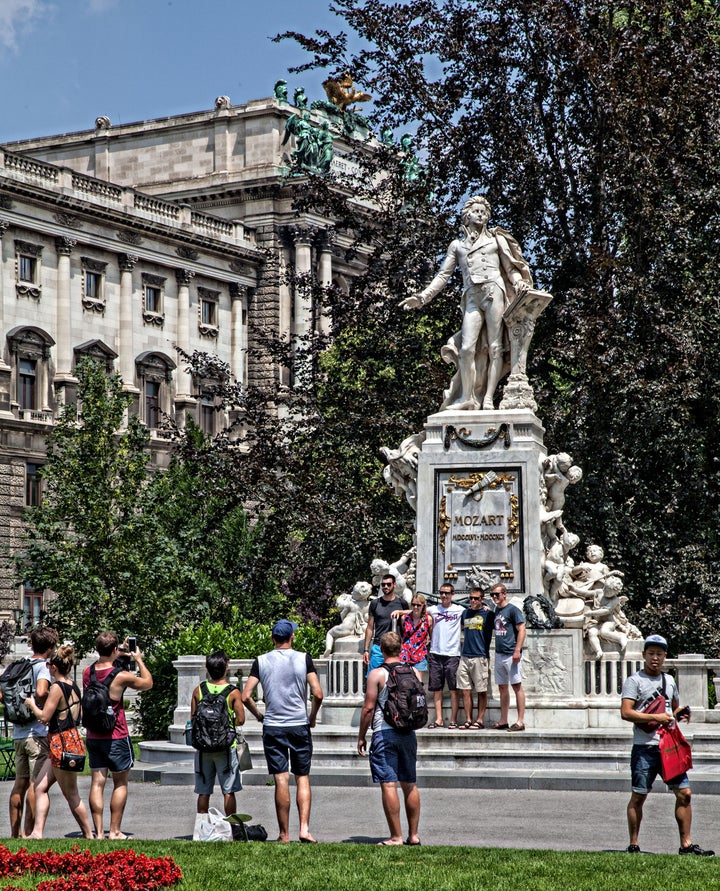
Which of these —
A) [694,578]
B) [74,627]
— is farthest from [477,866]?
[74,627]

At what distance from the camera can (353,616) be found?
71.4ft

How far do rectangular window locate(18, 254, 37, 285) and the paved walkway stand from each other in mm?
51268

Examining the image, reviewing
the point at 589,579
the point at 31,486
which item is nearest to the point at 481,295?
the point at 589,579

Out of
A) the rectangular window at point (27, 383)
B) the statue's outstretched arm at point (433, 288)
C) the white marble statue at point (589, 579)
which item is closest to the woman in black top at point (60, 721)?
the white marble statue at point (589, 579)

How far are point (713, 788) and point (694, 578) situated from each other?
13.2m

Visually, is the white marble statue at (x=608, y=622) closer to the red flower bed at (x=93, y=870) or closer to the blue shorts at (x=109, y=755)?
the blue shorts at (x=109, y=755)

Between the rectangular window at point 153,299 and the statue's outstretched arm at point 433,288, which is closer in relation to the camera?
the statue's outstretched arm at point 433,288

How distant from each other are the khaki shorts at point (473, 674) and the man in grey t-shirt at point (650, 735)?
6355 mm

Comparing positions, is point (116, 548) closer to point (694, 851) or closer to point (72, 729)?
point (72, 729)

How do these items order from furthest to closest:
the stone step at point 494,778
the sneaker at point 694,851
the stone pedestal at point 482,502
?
the stone pedestal at point 482,502 → the stone step at point 494,778 → the sneaker at point 694,851

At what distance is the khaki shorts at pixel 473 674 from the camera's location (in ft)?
62.2

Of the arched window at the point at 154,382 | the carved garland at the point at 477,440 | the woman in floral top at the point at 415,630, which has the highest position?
the arched window at the point at 154,382

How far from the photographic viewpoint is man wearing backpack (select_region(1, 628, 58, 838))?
1345cm

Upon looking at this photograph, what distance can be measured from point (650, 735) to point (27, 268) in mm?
57631
